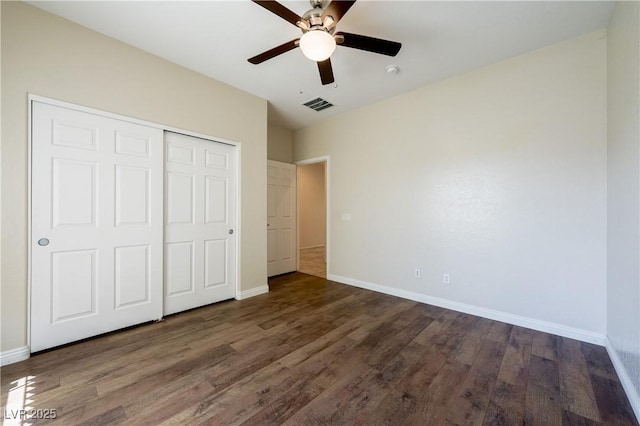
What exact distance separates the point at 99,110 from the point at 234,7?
1607mm

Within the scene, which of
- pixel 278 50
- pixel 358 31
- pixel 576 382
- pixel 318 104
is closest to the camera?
pixel 576 382

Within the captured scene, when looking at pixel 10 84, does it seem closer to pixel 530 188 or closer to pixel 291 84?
pixel 291 84

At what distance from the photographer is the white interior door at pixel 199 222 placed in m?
2.94

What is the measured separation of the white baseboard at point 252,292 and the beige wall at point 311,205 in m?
3.67

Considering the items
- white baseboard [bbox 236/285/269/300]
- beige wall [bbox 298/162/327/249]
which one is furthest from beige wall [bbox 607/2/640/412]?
beige wall [bbox 298/162/327/249]

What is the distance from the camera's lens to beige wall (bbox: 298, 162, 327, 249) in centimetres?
755

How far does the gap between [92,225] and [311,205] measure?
5.82 meters

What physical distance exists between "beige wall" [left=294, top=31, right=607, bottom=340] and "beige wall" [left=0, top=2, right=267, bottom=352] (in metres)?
2.38

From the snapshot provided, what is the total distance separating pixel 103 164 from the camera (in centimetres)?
241

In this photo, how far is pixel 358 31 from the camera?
2340 millimetres

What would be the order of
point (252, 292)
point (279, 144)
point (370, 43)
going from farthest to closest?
point (279, 144) → point (252, 292) → point (370, 43)

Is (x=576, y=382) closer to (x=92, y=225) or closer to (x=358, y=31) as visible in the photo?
(x=358, y=31)

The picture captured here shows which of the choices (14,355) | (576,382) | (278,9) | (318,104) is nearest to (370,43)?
(278,9)

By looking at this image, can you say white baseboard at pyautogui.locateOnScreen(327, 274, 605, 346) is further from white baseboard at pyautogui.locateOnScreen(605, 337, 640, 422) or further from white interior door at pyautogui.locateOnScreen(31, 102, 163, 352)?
white interior door at pyautogui.locateOnScreen(31, 102, 163, 352)
